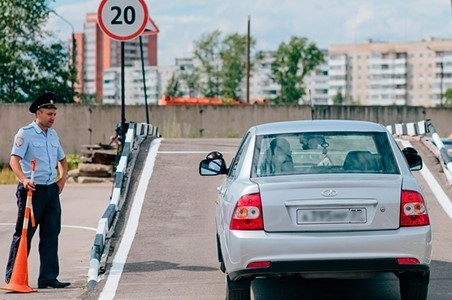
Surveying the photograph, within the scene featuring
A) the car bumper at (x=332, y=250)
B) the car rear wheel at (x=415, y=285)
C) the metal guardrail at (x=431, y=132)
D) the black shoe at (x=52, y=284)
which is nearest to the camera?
the car bumper at (x=332, y=250)

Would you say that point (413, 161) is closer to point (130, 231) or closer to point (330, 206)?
point (330, 206)

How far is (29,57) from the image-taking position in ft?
205

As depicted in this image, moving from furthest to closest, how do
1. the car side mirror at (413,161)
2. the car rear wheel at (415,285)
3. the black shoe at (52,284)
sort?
the black shoe at (52,284) < the car side mirror at (413,161) < the car rear wheel at (415,285)

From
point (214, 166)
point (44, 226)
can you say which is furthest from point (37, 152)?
point (214, 166)

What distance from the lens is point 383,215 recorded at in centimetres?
912

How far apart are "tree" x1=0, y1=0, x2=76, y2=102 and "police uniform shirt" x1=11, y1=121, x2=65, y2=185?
49.8m

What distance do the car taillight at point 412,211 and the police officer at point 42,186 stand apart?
404cm

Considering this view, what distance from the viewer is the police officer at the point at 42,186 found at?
1166cm

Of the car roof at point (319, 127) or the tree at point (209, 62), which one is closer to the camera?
the car roof at point (319, 127)

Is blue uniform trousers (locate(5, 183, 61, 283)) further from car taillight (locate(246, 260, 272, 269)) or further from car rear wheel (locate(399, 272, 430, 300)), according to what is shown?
car rear wheel (locate(399, 272, 430, 300))

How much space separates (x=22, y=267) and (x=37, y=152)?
3.95 feet

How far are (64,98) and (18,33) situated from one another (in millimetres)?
4337

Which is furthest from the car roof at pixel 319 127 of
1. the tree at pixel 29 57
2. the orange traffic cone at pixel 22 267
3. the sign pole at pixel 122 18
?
the tree at pixel 29 57

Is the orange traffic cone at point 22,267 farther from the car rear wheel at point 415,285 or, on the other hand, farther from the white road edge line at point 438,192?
the white road edge line at point 438,192
